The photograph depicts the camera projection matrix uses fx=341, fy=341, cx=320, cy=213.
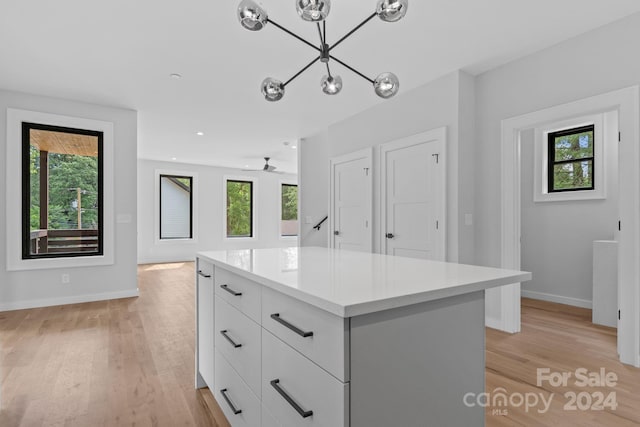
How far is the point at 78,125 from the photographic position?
167 inches

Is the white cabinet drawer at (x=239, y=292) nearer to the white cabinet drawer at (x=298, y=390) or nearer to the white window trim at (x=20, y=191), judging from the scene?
the white cabinet drawer at (x=298, y=390)

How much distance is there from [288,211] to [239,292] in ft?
29.1

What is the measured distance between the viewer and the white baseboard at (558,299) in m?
3.92

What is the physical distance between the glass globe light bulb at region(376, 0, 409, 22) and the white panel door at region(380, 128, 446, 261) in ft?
6.48

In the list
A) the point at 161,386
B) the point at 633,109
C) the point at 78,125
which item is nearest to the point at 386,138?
the point at 633,109

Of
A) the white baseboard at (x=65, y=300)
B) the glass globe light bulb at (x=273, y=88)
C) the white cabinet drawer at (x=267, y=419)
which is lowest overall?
the white baseboard at (x=65, y=300)

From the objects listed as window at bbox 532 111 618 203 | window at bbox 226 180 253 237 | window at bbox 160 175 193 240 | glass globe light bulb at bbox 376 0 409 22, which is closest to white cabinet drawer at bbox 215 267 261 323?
glass globe light bulb at bbox 376 0 409 22

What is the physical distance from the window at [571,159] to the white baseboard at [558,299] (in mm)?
1310

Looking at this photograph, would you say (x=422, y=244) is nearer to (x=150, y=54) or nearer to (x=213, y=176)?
(x=150, y=54)

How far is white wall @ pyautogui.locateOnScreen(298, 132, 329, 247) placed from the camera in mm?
5992

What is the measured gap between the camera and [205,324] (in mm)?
1991

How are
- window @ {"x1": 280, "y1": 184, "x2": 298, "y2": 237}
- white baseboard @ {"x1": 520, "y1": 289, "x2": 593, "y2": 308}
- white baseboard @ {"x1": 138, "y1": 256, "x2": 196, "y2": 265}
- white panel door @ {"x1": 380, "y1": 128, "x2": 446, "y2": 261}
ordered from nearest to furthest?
white panel door @ {"x1": 380, "y1": 128, "x2": 446, "y2": 261}, white baseboard @ {"x1": 520, "y1": 289, "x2": 593, "y2": 308}, white baseboard @ {"x1": 138, "y1": 256, "x2": 196, "y2": 265}, window @ {"x1": 280, "y1": 184, "x2": 298, "y2": 237}

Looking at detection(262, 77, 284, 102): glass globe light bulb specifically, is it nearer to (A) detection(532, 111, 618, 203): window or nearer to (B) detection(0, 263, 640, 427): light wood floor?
(B) detection(0, 263, 640, 427): light wood floor

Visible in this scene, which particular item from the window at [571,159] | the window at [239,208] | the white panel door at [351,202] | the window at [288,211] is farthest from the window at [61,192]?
the window at [288,211]
